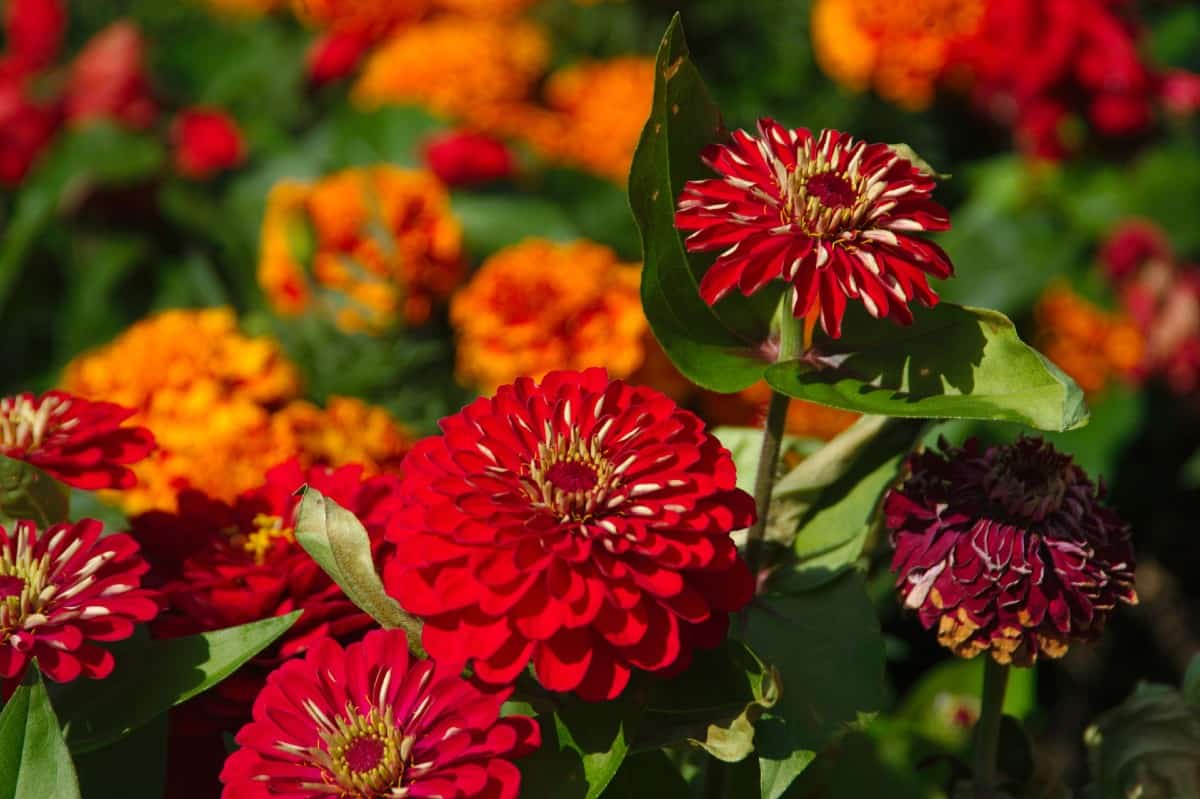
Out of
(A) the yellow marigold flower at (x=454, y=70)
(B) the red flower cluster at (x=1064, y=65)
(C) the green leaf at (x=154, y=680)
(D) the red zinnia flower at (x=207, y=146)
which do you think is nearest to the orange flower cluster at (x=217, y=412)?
(C) the green leaf at (x=154, y=680)

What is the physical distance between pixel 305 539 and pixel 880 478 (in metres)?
0.30

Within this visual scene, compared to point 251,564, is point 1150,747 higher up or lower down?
lower down

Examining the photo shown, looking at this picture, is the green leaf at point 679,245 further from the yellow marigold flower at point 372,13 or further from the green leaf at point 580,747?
the yellow marigold flower at point 372,13

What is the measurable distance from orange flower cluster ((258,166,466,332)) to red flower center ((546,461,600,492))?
0.80 metres

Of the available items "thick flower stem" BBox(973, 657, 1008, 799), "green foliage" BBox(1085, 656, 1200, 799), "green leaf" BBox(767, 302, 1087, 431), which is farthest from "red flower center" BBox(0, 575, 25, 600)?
"green foliage" BBox(1085, 656, 1200, 799)

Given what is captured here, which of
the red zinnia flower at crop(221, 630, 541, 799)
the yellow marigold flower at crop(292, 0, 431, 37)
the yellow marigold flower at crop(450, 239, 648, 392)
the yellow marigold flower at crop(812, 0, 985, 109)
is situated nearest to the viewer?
the red zinnia flower at crop(221, 630, 541, 799)

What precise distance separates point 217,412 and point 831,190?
0.59 metres

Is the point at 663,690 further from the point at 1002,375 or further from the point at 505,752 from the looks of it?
the point at 1002,375

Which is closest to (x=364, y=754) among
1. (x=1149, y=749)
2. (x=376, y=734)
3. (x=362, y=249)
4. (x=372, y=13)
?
(x=376, y=734)

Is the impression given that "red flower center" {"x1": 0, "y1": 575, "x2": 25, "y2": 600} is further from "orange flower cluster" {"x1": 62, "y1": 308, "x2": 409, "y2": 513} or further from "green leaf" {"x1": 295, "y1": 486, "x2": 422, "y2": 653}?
"orange flower cluster" {"x1": 62, "y1": 308, "x2": 409, "y2": 513}

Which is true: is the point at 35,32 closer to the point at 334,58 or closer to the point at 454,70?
the point at 334,58

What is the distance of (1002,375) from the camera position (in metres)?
0.56

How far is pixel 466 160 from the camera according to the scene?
1520mm

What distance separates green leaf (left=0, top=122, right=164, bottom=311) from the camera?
1669 mm
